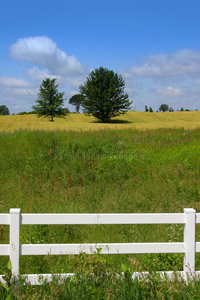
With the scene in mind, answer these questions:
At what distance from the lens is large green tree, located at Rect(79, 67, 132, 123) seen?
49.4m

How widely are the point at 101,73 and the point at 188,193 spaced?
4587 cm

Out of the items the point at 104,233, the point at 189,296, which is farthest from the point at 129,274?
the point at 104,233

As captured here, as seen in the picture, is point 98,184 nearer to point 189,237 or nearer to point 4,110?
point 189,237

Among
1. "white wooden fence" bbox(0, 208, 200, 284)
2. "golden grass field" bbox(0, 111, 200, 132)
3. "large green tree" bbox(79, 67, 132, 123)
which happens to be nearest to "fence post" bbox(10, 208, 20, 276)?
"white wooden fence" bbox(0, 208, 200, 284)

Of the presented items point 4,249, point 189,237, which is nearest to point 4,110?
point 4,249

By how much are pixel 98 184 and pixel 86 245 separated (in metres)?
6.07

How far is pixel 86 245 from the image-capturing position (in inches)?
136

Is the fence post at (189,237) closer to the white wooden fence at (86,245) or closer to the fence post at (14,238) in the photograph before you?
the white wooden fence at (86,245)

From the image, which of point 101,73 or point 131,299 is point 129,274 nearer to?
point 131,299

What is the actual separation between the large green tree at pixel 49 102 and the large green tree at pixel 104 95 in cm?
791

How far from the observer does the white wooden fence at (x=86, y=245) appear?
3.37m

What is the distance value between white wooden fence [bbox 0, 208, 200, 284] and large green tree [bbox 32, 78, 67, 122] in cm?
5381

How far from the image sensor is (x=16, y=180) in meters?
10.2

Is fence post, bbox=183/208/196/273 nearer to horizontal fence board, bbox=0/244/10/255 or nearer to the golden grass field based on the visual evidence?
horizontal fence board, bbox=0/244/10/255
